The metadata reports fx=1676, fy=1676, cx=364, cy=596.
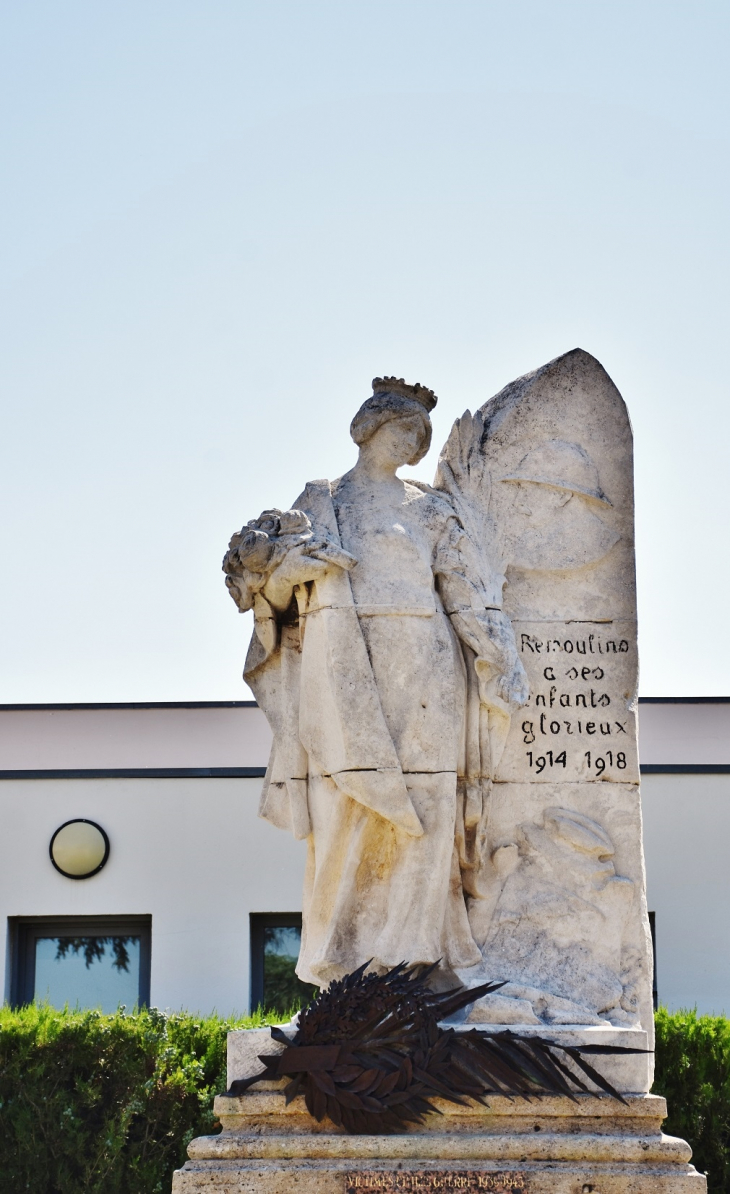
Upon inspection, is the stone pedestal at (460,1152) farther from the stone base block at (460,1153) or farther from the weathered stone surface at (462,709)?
the weathered stone surface at (462,709)

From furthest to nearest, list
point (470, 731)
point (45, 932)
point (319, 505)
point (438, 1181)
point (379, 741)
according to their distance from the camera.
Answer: point (45, 932) → point (319, 505) → point (470, 731) → point (379, 741) → point (438, 1181)

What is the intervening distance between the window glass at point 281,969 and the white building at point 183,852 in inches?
0.9

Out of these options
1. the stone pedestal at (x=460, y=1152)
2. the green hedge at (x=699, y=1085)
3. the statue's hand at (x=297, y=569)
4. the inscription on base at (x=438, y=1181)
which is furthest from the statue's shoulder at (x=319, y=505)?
the green hedge at (x=699, y=1085)

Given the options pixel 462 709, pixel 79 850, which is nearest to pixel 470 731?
pixel 462 709

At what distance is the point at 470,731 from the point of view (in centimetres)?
693

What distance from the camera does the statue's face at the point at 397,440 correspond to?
7.18 m

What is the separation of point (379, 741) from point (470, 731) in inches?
18.9

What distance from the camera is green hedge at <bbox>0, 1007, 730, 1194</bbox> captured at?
31.2 ft

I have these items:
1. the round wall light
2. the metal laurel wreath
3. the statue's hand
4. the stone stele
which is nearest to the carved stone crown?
the stone stele

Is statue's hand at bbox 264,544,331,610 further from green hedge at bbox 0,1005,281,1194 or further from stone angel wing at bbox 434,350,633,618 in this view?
green hedge at bbox 0,1005,281,1194

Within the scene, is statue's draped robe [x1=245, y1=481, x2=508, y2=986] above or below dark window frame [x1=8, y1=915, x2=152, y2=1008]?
above

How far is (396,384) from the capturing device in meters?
7.24

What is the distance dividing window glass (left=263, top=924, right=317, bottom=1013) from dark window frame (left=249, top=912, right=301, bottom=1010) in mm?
23

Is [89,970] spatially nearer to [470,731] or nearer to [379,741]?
[470,731]
